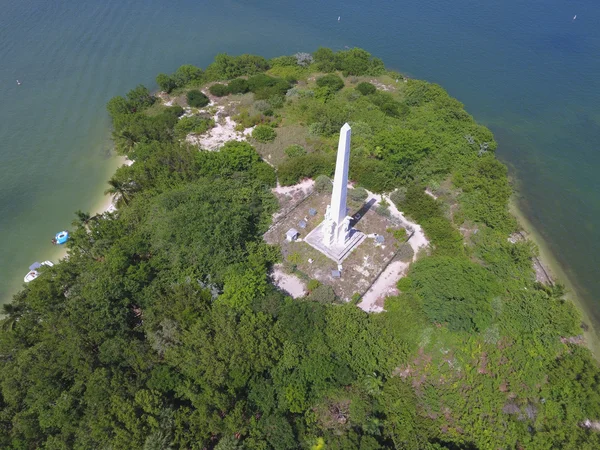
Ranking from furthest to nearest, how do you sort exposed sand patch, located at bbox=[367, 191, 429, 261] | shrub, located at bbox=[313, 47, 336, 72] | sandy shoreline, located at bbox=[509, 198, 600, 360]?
1. shrub, located at bbox=[313, 47, 336, 72]
2. exposed sand patch, located at bbox=[367, 191, 429, 261]
3. sandy shoreline, located at bbox=[509, 198, 600, 360]

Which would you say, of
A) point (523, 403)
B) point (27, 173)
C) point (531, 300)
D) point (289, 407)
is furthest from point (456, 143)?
point (27, 173)

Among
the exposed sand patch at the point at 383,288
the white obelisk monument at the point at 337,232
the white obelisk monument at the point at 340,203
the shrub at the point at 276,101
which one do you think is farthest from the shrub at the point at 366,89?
the exposed sand patch at the point at 383,288

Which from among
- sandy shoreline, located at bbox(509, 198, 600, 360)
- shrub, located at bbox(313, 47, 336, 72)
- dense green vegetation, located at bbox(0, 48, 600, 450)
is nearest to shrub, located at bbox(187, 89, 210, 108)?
dense green vegetation, located at bbox(0, 48, 600, 450)

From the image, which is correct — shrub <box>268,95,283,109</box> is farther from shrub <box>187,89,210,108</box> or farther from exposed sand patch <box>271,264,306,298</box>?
exposed sand patch <box>271,264,306,298</box>

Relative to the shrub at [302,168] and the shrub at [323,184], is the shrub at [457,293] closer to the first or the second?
the shrub at [323,184]

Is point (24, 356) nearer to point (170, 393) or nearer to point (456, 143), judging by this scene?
point (170, 393)

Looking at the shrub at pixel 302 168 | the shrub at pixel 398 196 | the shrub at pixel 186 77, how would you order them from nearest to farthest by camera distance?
the shrub at pixel 398 196 → the shrub at pixel 302 168 → the shrub at pixel 186 77
